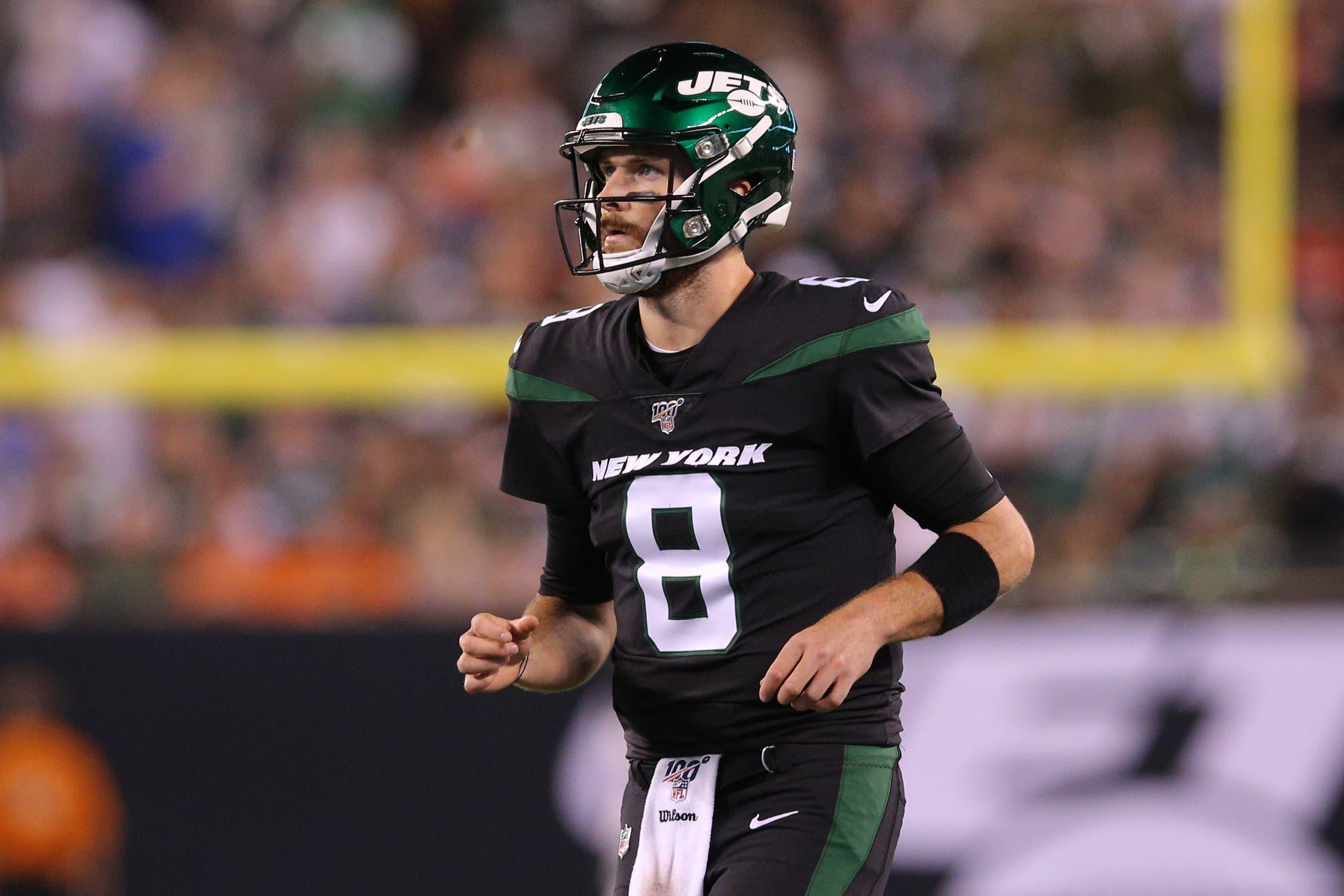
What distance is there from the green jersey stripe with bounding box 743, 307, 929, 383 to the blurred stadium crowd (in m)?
3.00

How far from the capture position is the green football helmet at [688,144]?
2.74m

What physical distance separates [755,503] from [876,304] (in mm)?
374

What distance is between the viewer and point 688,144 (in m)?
2.75

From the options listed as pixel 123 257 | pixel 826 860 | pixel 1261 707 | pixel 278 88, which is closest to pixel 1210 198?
pixel 1261 707

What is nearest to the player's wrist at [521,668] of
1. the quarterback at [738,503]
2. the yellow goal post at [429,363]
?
the quarterback at [738,503]

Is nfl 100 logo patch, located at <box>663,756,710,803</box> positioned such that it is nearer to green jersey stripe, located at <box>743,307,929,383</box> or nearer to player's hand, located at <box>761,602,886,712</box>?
player's hand, located at <box>761,602,886,712</box>

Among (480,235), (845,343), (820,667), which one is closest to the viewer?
(820,667)

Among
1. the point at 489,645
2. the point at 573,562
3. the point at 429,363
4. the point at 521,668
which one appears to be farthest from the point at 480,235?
the point at 489,645

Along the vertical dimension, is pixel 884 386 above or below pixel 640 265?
below

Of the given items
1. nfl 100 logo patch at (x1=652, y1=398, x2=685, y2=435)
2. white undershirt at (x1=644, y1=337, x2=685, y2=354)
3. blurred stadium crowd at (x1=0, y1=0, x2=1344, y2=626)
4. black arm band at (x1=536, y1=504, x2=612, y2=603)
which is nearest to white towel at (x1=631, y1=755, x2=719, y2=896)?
black arm band at (x1=536, y1=504, x2=612, y2=603)

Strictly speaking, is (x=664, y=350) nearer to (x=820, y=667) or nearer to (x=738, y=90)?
(x=738, y=90)

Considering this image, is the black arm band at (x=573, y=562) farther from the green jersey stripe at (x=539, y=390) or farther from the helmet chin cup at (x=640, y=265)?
the helmet chin cup at (x=640, y=265)

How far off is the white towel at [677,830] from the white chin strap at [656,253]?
76 centimetres

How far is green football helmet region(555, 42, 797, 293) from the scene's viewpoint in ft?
8.98
